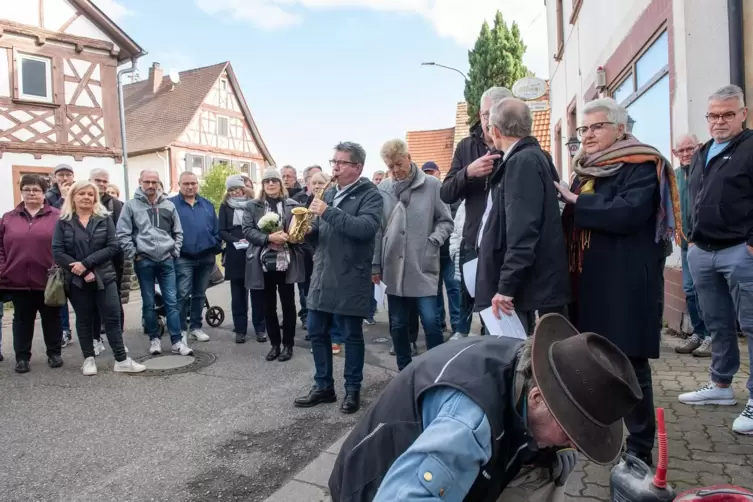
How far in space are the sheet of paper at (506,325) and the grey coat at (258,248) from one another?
9.64ft

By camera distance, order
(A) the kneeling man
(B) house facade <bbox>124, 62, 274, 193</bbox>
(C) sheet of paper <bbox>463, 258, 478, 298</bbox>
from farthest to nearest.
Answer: (B) house facade <bbox>124, 62, 274, 193</bbox>, (C) sheet of paper <bbox>463, 258, 478, 298</bbox>, (A) the kneeling man

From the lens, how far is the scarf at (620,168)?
2.99 meters

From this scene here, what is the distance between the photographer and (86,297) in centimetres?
559

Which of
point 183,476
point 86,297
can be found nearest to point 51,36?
point 86,297

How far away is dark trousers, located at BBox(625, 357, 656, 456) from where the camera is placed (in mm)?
2992

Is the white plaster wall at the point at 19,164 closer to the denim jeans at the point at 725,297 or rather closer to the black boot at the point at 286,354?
the black boot at the point at 286,354

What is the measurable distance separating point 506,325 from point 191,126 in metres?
34.1

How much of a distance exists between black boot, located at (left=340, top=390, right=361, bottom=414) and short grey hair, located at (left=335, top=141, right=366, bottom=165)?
174cm

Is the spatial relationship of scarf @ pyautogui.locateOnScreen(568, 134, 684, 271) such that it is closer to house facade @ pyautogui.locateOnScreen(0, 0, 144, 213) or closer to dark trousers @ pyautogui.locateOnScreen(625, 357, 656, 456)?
dark trousers @ pyautogui.locateOnScreen(625, 357, 656, 456)

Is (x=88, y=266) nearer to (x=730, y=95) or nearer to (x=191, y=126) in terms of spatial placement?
(x=730, y=95)

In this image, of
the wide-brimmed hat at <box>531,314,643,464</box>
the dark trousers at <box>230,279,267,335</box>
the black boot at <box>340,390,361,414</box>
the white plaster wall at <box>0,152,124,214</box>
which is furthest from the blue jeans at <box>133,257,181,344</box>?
the white plaster wall at <box>0,152,124,214</box>

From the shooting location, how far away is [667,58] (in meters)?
6.73

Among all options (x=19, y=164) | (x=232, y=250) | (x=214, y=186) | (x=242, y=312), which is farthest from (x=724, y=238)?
(x=214, y=186)

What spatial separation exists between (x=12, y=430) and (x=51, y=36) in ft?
62.0
